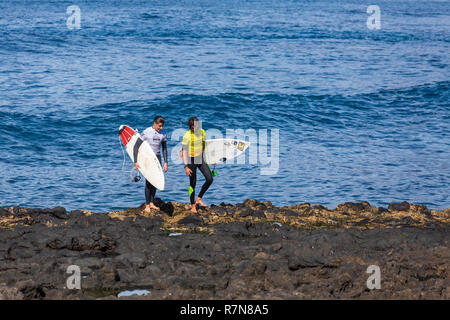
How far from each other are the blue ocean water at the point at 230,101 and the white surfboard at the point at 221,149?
67.7 inches

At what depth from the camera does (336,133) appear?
2212 centimetres

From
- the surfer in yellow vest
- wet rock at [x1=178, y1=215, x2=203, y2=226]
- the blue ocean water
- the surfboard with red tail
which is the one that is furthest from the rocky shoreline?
the blue ocean water

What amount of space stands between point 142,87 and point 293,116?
7.95 metres

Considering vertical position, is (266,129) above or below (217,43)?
below

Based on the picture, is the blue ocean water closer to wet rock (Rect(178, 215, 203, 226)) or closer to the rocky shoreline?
the rocky shoreline

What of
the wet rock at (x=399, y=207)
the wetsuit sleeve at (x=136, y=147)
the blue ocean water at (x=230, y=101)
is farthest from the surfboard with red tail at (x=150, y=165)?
the wet rock at (x=399, y=207)

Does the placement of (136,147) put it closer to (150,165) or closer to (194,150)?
(150,165)

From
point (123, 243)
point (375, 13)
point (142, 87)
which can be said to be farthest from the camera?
point (375, 13)

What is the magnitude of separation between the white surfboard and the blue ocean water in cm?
172

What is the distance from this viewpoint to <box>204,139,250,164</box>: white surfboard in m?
12.4

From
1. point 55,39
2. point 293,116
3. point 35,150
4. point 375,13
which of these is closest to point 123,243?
point 35,150
